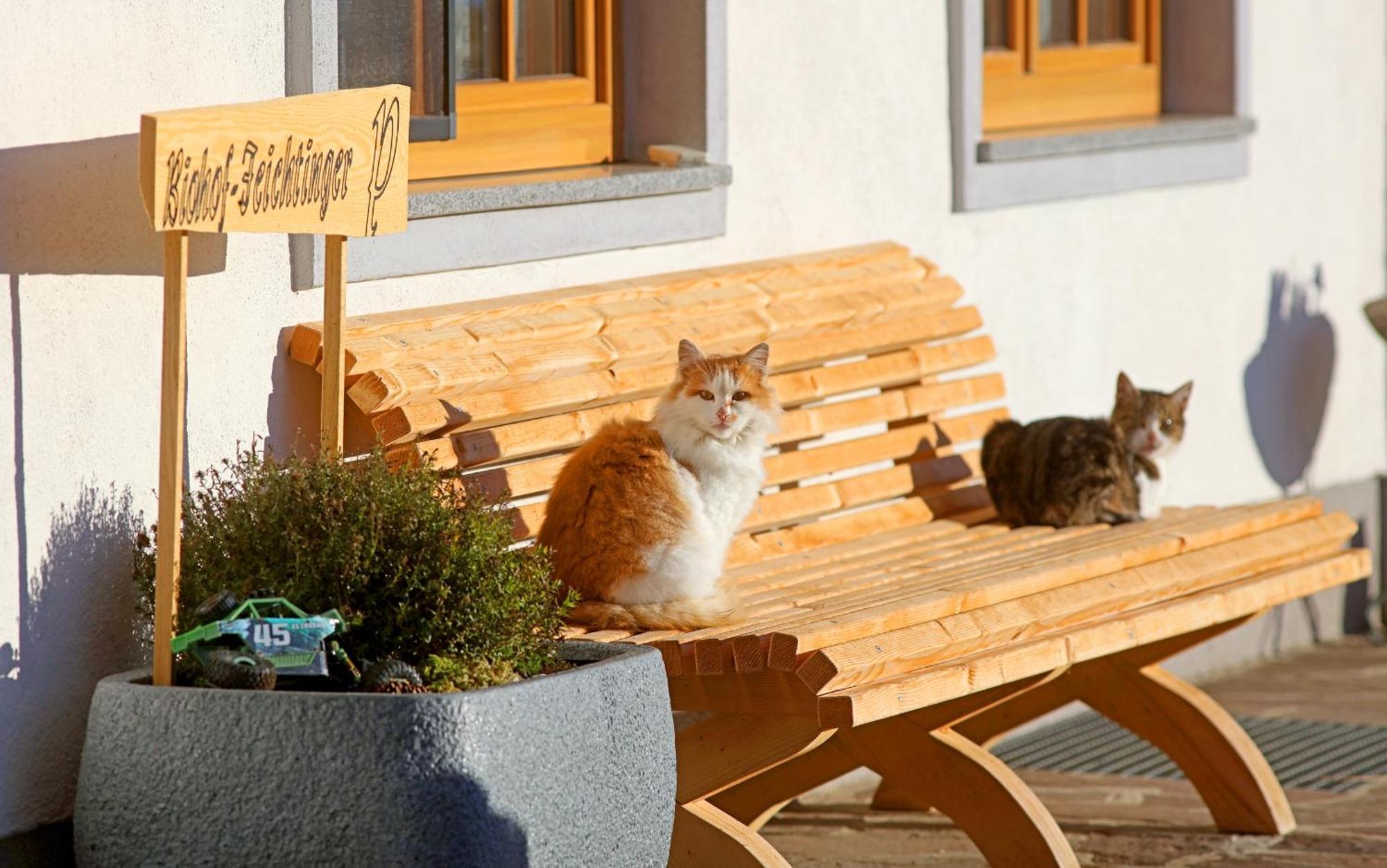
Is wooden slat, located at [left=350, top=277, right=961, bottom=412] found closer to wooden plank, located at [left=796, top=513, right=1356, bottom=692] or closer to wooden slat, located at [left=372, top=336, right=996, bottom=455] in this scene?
wooden slat, located at [left=372, top=336, right=996, bottom=455]

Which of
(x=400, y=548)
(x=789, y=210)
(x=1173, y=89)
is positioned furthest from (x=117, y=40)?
(x=1173, y=89)

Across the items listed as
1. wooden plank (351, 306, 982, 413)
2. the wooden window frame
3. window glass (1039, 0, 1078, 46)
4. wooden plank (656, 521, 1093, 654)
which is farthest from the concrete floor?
window glass (1039, 0, 1078, 46)

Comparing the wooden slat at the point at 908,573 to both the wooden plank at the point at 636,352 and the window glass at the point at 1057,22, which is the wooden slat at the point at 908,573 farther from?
the window glass at the point at 1057,22

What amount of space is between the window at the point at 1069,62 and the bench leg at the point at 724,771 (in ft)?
8.99

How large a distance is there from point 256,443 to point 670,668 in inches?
35.0

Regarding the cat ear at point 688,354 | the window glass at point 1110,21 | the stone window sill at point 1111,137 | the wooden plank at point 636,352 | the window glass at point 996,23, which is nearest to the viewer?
the wooden plank at point 636,352

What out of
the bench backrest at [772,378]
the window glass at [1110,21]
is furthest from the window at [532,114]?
the window glass at [1110,21]

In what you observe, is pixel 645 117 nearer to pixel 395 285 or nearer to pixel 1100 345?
pixel 395 285

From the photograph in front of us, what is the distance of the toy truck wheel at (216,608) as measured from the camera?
312 centimetres

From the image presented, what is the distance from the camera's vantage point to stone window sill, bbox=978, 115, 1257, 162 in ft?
18.5

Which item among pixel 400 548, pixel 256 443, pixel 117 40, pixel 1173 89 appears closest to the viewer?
pixel 400 548

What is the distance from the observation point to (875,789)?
5.08 m

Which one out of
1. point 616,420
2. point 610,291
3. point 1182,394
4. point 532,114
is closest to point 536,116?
point 532,114

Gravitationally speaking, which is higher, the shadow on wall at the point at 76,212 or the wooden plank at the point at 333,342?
the shadow on wall at the point at 76,212
